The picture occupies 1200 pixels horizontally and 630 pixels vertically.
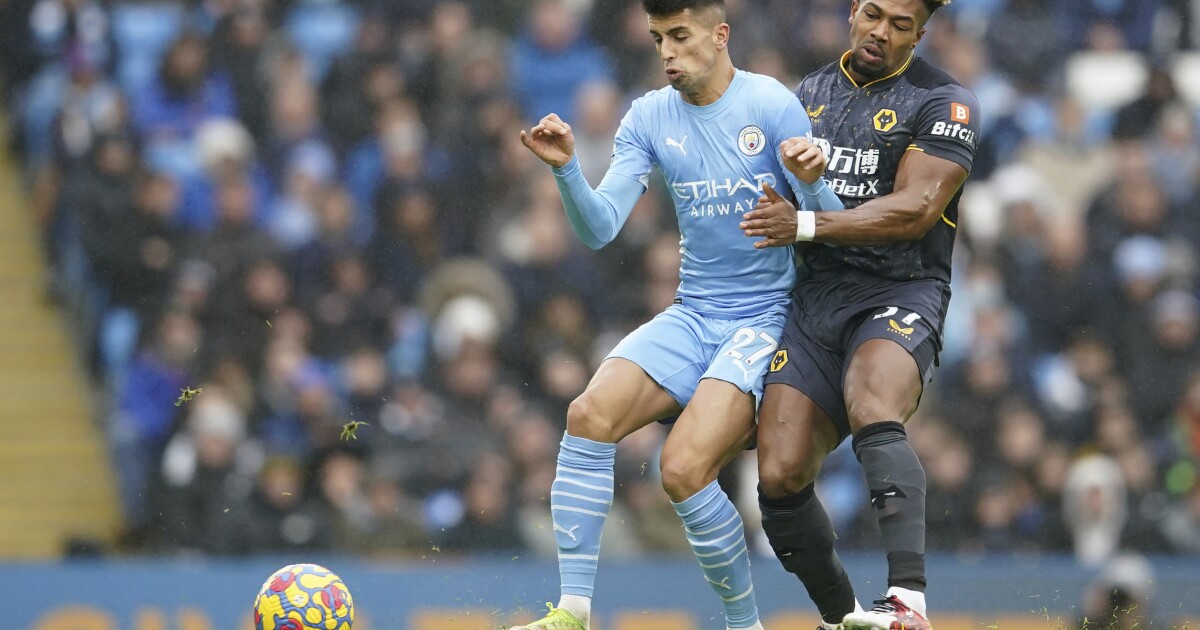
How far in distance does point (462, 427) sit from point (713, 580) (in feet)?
15.1

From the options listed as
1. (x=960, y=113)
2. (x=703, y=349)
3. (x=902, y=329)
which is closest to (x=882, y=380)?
(x=902, y=329)

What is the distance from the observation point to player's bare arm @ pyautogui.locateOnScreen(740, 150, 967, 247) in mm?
5488

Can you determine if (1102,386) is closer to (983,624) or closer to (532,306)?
(983,624)

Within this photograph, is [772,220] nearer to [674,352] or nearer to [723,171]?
[723,171]

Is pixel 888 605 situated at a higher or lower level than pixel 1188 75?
lower

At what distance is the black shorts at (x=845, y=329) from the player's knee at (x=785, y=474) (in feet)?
0.75

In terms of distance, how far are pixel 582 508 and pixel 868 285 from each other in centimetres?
135

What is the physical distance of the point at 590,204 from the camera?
19.1 feet

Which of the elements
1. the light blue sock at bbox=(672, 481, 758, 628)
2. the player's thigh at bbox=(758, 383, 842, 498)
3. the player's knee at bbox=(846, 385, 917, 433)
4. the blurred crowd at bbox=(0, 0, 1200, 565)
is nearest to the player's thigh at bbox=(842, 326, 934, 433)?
the player's knee at bbox=(846, 385, 917, 433)

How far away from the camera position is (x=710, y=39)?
5895 mm

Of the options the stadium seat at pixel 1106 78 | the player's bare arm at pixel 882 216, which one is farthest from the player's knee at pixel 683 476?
the stadium seat at pixel 1106 78

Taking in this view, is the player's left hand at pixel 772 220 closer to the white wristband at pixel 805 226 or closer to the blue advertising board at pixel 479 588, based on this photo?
the white wristband at pixel 805 226

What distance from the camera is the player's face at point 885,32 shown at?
570 cm

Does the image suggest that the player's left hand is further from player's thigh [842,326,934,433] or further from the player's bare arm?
player's thigh [842,326,934,433]
